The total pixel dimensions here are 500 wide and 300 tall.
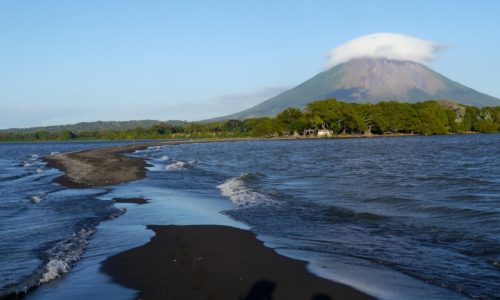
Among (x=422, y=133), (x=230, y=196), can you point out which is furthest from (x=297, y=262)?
(x=422, y=133)

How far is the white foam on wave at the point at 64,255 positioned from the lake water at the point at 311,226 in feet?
0.08

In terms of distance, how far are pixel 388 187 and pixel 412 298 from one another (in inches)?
585

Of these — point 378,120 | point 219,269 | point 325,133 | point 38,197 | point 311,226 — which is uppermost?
point 378,120

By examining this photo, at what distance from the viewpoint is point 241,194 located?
2117 cm

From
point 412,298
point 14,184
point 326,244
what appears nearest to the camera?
point 412,298

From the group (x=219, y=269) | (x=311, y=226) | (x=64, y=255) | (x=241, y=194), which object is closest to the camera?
(x=219, y=269)

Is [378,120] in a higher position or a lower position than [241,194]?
higher

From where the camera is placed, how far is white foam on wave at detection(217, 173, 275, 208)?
18.7 meters

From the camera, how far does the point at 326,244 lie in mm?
11312

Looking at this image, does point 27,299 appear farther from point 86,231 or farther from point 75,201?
point 75,201

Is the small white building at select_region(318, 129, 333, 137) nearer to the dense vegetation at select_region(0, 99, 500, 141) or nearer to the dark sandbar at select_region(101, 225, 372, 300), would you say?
the dense vegetation at select_region(0, 99, 500, 141)

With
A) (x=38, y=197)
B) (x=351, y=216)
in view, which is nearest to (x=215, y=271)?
(x=351, y=216)

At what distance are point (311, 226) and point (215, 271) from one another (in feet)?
17.0

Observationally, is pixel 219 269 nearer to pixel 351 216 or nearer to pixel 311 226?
pixel 311 226
